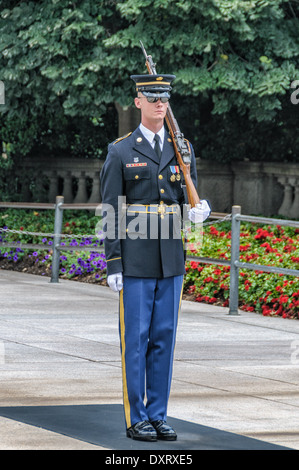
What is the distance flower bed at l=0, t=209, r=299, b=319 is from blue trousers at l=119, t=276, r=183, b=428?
18.4 ft

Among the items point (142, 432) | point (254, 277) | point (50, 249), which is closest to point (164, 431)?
point (142, 432)

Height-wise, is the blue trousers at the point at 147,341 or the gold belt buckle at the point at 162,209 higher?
the gold belt buckle at the point at 162,209

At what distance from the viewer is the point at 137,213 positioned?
653 centimetres

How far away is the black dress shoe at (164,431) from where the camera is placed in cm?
638

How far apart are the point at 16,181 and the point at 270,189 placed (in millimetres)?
5308

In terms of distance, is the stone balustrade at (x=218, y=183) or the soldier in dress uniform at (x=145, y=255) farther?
the stone balustrade at (x=218, y=183)

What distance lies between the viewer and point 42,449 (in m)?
6.09

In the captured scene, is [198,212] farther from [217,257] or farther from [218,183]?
[218,183]

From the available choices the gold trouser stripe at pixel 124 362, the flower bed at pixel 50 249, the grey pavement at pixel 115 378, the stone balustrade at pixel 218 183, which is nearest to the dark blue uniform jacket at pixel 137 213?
the gold trouser stripe at pixel 124 362

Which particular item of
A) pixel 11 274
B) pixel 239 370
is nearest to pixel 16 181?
pixel 11 274

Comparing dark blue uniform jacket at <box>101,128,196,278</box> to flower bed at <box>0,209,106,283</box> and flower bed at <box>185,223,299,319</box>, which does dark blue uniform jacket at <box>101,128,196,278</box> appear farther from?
flower bed at <box>0,209,106,283</box>

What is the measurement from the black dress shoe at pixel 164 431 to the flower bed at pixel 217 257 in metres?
5.70

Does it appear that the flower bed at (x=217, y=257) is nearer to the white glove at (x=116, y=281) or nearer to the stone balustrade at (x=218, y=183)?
the stone balustrade at (x=218, y=183)

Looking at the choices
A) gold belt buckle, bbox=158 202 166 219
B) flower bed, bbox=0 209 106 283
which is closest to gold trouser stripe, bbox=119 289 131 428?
gold belt buckle, bbox=158 202 166 219
